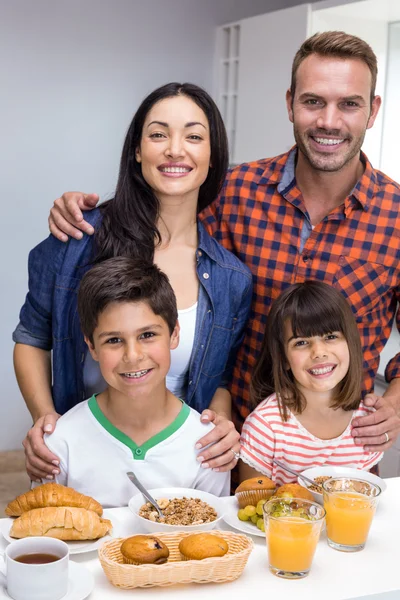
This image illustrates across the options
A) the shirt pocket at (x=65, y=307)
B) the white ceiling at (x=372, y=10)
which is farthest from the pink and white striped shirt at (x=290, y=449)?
the white ceiling at (x=372, y=10)

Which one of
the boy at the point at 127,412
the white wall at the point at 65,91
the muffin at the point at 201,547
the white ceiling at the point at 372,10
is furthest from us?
the white wall at the point at 65,91

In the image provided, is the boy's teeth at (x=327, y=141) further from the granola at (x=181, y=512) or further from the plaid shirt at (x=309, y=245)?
the granola at (x=181, y=512)

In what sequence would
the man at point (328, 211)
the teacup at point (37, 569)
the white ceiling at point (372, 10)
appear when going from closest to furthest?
the teacup at point (37, 569), the man at point (328, 211), the white ceiling at point (372, 10)

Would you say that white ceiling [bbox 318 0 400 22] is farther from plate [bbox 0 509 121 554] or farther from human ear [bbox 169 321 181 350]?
plate [bbox 0 509 121 554]

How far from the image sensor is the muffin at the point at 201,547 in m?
1.14

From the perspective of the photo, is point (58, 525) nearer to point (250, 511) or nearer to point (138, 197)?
point (250, 511)

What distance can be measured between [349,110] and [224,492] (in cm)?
93

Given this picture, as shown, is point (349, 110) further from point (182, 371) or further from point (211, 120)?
point (182, 371)

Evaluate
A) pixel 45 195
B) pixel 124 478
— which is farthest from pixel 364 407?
pixel 45 195

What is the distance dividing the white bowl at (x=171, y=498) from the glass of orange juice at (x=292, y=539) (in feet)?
0.41

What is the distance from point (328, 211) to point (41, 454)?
35.2 inches

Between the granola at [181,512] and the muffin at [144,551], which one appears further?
the granola at [181,512]

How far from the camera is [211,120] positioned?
71.1 inches

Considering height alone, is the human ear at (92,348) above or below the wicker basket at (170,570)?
above
